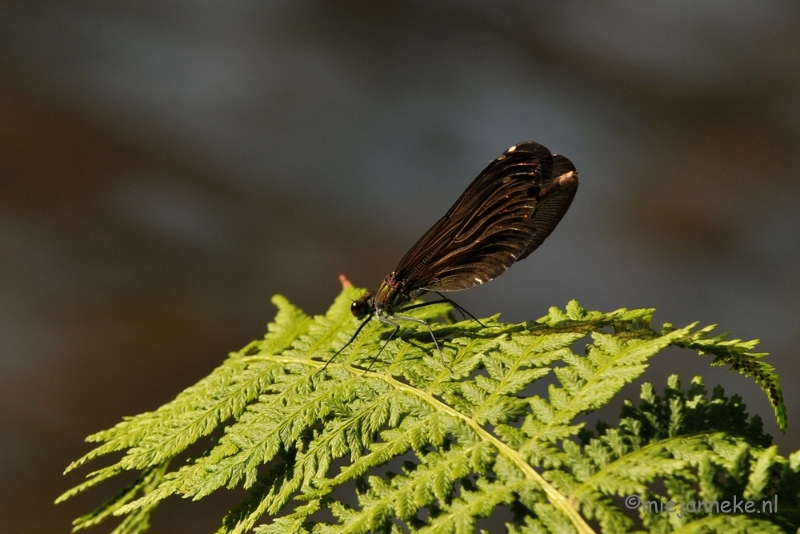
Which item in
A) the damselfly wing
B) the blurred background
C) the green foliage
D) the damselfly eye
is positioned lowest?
the green foliage

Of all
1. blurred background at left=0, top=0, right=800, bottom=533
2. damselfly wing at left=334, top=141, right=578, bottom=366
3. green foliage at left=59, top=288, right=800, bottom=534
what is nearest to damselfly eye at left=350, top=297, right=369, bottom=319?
damselfly wing at left=334, top=141, right=578, bottom=366

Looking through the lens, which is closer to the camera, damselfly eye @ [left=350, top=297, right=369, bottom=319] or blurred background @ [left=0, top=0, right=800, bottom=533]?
damselfly eye @ [left=350, top=297, right=369, bottom=319]

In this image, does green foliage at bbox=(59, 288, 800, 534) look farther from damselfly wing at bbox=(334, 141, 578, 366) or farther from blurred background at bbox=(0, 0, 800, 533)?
blurred background at bbox=(0, 0, 800, 533)

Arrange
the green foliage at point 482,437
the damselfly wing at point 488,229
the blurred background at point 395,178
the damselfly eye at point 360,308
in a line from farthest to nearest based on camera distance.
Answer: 1. the blurred background at point 395,178
2. the damselfly eye at point 360,308
3. the damselfly wing at point 488,229
4. the green foliage at point 482,437

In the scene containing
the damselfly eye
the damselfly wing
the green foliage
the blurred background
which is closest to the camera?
the green foliage

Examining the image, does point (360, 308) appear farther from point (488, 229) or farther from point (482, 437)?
point (482, 437)

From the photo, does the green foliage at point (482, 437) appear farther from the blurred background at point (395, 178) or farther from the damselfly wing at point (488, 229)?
the blurred background at point (395, 178)

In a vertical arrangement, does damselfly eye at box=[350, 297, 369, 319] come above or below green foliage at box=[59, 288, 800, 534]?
above

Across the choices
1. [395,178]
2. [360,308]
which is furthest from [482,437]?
[395,178]

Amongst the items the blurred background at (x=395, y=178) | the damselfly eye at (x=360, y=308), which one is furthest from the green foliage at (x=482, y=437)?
the blurred background at (x=395, y=178)
